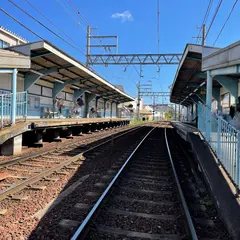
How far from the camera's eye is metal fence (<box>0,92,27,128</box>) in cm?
955

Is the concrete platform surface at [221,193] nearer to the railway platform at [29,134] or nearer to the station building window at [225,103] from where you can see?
the railway platform at [29,134]

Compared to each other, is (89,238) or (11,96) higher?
(11,96)

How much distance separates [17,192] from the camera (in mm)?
5465

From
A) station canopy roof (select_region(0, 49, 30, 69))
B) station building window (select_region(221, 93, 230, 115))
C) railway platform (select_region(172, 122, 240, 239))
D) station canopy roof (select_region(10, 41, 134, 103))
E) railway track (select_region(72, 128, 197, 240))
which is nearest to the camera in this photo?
railway track (select_region(72, 128, 197, 240))

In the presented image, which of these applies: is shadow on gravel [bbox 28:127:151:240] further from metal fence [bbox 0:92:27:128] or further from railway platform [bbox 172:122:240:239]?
metal fence [bbox 0:92:27:128]

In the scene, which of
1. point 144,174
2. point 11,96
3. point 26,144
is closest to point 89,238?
point 144,174

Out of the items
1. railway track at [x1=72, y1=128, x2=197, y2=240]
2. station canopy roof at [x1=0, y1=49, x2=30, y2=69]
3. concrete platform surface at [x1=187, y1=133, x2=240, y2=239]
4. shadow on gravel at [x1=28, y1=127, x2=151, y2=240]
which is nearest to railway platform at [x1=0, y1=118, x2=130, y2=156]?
station canopy roof at [x1=0, y1=49, x2=30, y2=69]

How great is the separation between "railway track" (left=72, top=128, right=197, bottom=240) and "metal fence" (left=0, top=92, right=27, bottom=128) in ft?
17.7

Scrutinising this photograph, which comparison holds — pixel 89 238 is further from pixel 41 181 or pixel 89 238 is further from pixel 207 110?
pixel 207 110

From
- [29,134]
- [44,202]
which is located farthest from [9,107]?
[44,202]

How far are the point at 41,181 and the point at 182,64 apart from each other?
11.0 meters

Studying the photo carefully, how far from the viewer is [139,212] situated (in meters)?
4.64

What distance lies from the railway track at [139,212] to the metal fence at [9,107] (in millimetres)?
5407

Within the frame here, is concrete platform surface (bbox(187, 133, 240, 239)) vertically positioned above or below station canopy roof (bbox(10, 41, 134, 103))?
below
